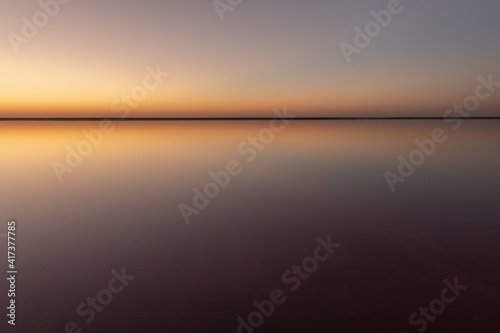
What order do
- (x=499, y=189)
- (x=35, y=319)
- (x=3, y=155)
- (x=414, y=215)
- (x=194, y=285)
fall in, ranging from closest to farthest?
1. (x=35, y=319)
2. (x=194, y=285)
3. (x=414, y=215)
4. (x=499, y=189)
5. (x=3, y=155)

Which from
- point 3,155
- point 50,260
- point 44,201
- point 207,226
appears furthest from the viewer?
point 3,155

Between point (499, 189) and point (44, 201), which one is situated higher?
point (44, 201)

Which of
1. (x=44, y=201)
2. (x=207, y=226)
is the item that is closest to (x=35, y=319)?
(x=207, y=226)

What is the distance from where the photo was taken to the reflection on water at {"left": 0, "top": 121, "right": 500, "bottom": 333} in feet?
5.80

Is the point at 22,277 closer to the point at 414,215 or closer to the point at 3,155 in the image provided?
the point at 414,215

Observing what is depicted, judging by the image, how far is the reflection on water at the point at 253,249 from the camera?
5.80 feet

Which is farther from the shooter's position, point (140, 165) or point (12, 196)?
point (140, 165)

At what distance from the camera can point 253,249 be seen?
260 centimetres

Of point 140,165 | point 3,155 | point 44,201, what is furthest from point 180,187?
point 3,155

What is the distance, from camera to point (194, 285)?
2.06 m

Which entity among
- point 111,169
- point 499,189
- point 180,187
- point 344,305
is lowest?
point 344,305

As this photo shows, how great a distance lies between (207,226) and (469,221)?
6.46 ft

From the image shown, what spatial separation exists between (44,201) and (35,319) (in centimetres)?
261

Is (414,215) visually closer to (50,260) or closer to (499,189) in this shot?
(499,189)
